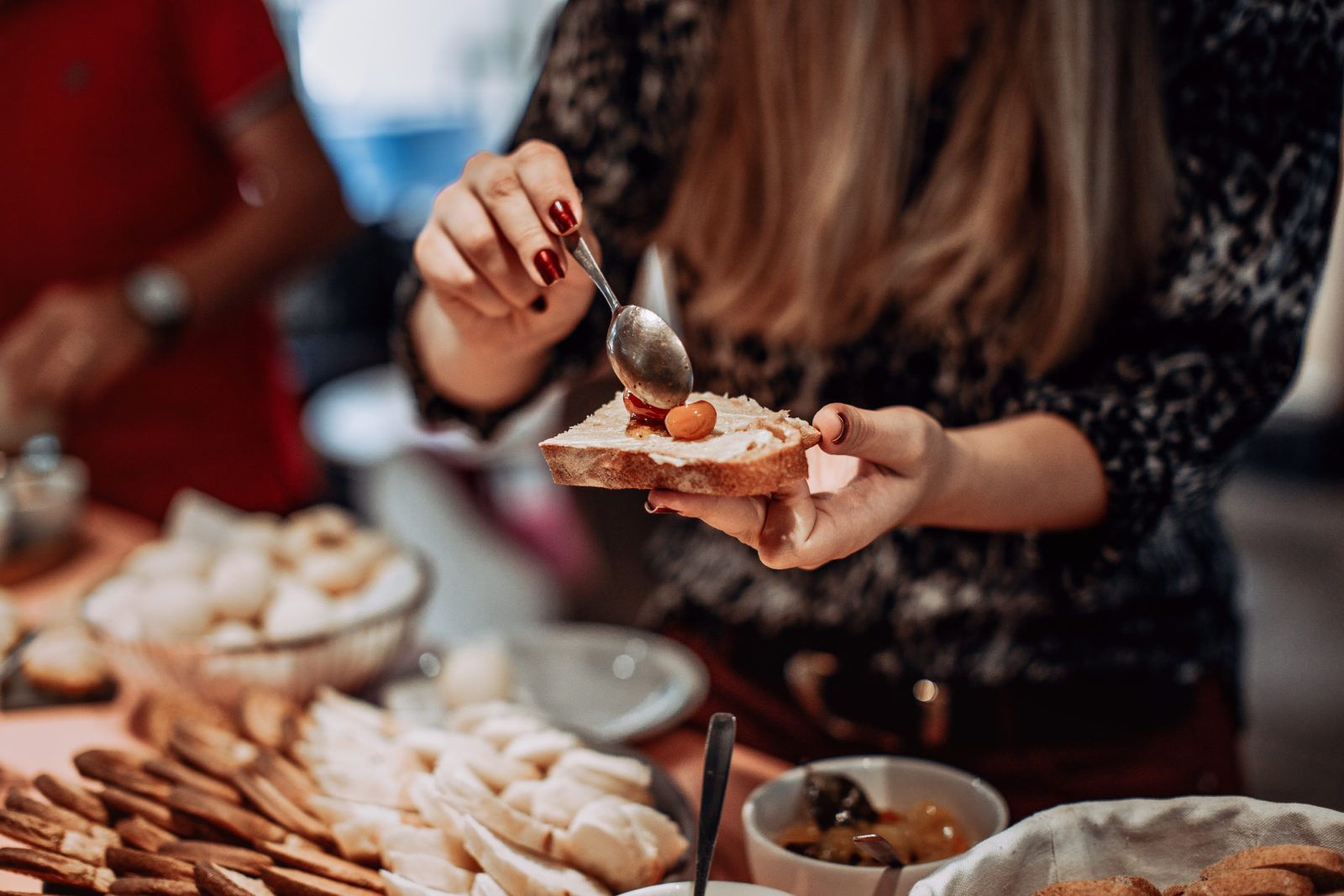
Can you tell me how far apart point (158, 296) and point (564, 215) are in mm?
1725

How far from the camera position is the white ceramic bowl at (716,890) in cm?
85

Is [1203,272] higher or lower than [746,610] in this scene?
higher

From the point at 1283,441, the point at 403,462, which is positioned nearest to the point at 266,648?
the point at 403,462

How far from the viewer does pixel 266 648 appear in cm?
136

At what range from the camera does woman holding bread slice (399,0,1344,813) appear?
117 centimetres

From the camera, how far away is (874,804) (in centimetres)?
102

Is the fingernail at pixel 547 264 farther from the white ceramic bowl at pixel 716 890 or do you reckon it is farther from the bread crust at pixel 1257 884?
the bread crust at pixel 1257 884

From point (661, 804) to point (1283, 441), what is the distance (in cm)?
566

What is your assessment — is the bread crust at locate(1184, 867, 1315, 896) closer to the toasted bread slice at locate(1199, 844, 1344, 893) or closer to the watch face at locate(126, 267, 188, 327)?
the toasted bread slice at locate(1199, 844, 1344, 893)


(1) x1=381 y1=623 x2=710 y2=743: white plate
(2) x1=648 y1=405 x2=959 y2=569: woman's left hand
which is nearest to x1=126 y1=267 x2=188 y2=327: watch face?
(1) x1=381 y1=623 x2=710 y2=743: white plate

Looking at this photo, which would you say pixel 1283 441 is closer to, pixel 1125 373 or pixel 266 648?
pixel 1125 373

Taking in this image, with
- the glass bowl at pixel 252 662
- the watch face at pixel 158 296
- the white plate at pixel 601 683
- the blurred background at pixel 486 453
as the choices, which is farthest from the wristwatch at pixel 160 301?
the white plate at pixel 601 683

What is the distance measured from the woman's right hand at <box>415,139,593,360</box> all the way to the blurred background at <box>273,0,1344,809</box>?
15cm

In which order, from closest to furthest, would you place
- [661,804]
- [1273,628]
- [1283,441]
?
[661,804]
[1273,628]
[1283,441]
